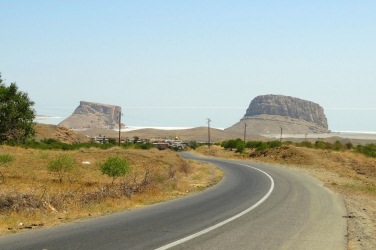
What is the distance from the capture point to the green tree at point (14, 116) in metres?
66.9

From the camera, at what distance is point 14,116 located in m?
66.9

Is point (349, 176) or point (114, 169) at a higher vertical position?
point (114, 169)

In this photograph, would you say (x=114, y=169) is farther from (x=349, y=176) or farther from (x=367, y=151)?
(x=367, y=151)

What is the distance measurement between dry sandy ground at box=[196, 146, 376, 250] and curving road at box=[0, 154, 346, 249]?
46cm

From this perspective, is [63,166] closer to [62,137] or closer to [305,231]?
[305,231]

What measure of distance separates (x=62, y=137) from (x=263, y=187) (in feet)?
318

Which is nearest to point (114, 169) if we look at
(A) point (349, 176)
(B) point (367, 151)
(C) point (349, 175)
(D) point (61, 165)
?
(D) point (61, 165)

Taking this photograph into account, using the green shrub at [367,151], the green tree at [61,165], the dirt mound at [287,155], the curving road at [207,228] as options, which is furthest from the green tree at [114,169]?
the green shrub at [367,151]

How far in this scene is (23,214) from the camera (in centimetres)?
1487

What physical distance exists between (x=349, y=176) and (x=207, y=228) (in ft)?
115

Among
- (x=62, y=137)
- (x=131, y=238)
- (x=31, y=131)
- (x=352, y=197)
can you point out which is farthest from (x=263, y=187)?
(x=62, y=137)

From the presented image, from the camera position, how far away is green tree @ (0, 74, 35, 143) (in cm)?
6694

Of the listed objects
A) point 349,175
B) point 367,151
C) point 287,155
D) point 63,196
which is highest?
point 367,151

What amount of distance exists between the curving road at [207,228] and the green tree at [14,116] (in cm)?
5243
